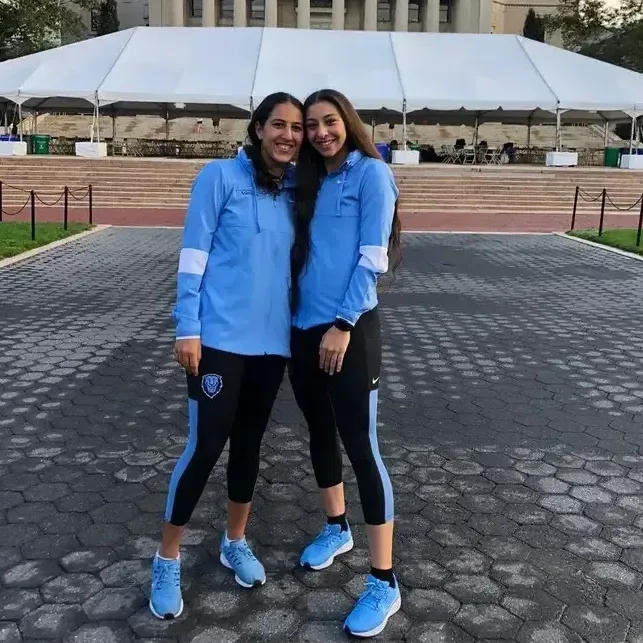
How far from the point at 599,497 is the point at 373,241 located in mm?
2078

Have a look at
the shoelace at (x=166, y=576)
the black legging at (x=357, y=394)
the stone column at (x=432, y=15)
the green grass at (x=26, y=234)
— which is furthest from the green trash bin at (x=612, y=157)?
the stone column at (x=432, y=15)

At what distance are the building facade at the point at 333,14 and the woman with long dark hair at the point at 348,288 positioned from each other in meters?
60.8

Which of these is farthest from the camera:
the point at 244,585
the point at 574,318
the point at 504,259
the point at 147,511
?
the point at 504,259

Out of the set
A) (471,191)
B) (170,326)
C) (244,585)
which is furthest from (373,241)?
(471,191)

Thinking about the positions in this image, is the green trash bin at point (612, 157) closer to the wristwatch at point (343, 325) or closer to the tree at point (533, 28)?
the wristwatch at point (343, 325)

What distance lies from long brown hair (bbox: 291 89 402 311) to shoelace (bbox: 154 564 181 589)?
45.9 inches

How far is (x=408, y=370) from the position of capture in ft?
19.8

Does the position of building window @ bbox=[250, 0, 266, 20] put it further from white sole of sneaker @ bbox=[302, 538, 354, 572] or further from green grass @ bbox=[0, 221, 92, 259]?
white sole of sneaker @ bbox=[302, 538, 354, 572]

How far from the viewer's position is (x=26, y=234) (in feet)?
44.4

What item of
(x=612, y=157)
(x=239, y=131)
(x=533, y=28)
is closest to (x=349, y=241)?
(x=612, y=157)

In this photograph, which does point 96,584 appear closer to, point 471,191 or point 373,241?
point 373,241

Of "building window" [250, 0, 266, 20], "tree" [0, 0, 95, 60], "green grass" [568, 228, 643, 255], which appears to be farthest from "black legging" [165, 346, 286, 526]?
"building window" [250, 0, 266, 20]

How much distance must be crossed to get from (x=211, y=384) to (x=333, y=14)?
63167 mm

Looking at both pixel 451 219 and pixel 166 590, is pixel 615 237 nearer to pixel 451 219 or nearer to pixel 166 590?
pixel 451 219
